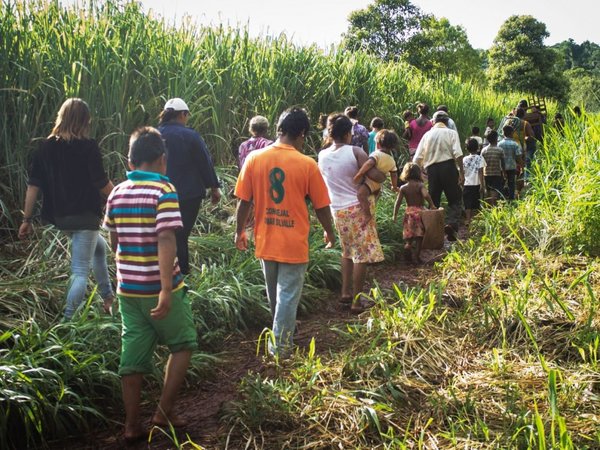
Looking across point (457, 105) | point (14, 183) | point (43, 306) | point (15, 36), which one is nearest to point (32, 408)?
point (43, 306)

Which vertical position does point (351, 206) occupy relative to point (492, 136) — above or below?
below

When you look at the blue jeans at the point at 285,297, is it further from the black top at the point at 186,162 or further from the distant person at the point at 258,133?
the distant person at the point at 258,133

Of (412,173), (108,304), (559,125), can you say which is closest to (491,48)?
(559,125)

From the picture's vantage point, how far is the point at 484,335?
4.23m

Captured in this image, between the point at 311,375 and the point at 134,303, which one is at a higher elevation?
the point at 134,303

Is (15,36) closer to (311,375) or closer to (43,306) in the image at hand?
(43,306)

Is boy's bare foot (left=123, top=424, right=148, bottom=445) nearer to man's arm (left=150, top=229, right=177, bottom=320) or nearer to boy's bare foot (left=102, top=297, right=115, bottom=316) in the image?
man's arm (left=150, top=229, right=177, bottom=320)

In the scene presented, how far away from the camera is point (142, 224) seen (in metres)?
3.23

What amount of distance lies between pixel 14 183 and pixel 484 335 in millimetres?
4611

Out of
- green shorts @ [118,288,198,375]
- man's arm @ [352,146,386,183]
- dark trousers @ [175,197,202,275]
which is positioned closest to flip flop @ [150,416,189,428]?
green shorts @ [118,288,198,375]

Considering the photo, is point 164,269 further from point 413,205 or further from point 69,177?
point 413,205

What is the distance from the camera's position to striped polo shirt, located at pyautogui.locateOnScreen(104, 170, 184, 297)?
321 centimetres

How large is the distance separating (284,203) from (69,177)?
165 cm

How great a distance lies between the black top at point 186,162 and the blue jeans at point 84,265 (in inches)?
37.4
